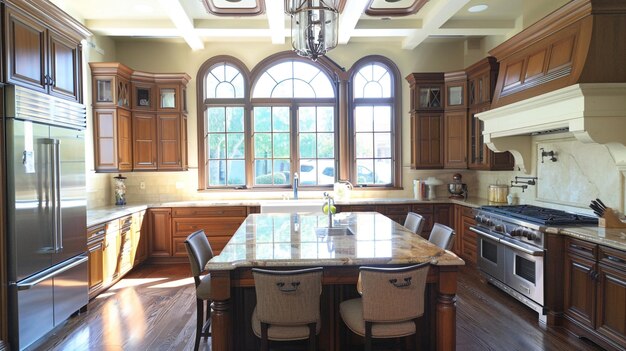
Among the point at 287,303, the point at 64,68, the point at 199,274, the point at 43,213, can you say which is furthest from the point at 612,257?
the point at 64,68

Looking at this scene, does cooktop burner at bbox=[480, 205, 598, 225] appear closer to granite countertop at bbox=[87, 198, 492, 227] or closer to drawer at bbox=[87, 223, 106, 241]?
granite countertop at bbox=[87, 198, 492, 227]

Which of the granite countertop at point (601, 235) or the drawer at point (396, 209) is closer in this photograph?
the granite countertop at point (601, 235)

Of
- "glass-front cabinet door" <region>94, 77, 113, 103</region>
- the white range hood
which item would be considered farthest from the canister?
"glass-front cabinet door" <region>94, 77, 113, 103</region>

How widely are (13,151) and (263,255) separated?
2040mm

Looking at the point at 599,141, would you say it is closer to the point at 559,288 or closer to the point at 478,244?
the point at 559,288

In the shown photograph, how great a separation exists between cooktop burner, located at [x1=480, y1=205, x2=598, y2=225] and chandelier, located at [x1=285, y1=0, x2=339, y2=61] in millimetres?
2511

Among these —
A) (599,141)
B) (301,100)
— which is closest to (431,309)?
(599,141)

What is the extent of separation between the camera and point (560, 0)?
151 inches

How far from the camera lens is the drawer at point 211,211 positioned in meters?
5.22

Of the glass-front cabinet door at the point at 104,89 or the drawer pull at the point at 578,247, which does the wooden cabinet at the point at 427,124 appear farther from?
the glass-front cabinet door at the point at 104,89

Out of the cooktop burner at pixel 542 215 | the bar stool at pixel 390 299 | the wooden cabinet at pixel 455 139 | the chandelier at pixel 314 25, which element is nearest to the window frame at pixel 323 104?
the wooden cabinet at pixel 455 139

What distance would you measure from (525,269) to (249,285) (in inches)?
111

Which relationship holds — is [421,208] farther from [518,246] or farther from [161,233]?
[161,233]

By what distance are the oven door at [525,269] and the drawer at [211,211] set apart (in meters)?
3.44
